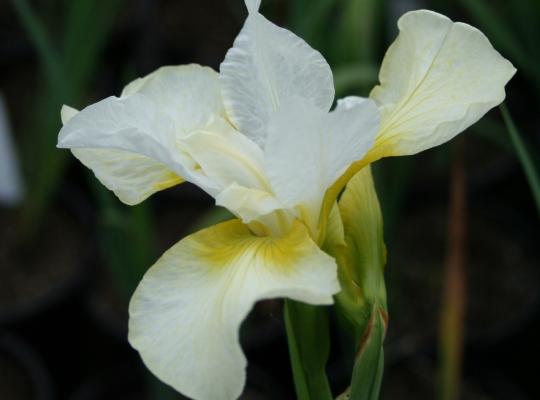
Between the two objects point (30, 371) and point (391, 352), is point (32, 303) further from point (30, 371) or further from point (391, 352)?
point (391, 352)

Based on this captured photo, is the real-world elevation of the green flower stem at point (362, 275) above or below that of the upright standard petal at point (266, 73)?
below

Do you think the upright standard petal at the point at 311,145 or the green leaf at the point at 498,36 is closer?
the upright standard petal at the point at 311,145

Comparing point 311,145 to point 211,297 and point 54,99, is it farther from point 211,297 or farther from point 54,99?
point 54,99

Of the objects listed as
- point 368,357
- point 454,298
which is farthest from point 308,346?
point 454,298

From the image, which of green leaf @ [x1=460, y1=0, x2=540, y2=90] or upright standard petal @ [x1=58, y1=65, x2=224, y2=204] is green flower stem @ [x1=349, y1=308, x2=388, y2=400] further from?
green leaf @ [x1=460, y1=0, x2=540, y2=90]

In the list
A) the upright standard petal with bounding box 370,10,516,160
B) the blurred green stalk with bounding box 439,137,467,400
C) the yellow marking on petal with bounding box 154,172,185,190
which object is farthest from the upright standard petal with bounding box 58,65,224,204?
the blurred green stalk with bounding box 439,137,467,400

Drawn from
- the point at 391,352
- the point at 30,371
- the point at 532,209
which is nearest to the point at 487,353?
the point at 391,352

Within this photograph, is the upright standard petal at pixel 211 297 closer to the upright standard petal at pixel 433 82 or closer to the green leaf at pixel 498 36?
the upright standard petal at pixel 433 82

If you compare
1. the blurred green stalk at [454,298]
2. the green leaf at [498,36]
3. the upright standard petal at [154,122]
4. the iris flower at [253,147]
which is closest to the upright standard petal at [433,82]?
the iris flower at [253,147]
